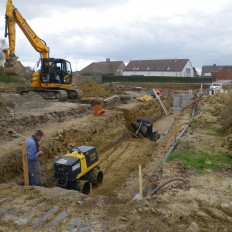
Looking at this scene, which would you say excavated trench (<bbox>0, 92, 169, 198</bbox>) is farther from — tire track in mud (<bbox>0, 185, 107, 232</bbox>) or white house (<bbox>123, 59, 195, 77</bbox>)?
white house (<bbox>123, 59, 195, 77</bbox>)


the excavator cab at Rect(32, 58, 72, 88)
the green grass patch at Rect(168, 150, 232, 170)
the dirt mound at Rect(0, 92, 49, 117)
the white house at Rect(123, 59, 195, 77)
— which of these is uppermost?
the white house at Rect(123, 59, 195, 77)

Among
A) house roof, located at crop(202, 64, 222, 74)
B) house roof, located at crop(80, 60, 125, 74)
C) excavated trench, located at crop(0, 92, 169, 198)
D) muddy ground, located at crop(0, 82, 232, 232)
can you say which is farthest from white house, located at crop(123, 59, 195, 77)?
excavated trench, located at crop(0, 92, 169, 198)

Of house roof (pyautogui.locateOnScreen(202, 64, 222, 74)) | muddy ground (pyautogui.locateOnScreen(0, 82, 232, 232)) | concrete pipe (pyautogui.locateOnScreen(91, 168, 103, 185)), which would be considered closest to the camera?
muddy ground (pyautogui.locateOnScreen(0, 82, 232, 232))

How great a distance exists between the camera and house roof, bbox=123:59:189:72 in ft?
257

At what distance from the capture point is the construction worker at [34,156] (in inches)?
312

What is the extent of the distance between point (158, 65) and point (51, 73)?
6475cm

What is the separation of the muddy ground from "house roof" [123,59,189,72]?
198 feet

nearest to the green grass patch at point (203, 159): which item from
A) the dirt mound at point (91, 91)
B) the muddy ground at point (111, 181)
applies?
the muddy ground at point (111, 181)

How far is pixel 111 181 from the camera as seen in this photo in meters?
10.5

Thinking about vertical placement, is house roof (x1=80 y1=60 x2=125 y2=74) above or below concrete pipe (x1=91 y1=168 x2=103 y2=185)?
above

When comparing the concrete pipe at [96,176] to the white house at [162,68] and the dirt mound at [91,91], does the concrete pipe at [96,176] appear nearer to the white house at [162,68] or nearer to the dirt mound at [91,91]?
the dirt mound at [91,91]

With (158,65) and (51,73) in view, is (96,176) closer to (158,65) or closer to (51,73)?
(51,73)

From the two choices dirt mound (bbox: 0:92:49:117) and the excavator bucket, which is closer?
dirt mound (bbox: 0:92:49:117)

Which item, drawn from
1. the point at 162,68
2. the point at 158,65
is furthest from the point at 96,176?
the point at 158,65
